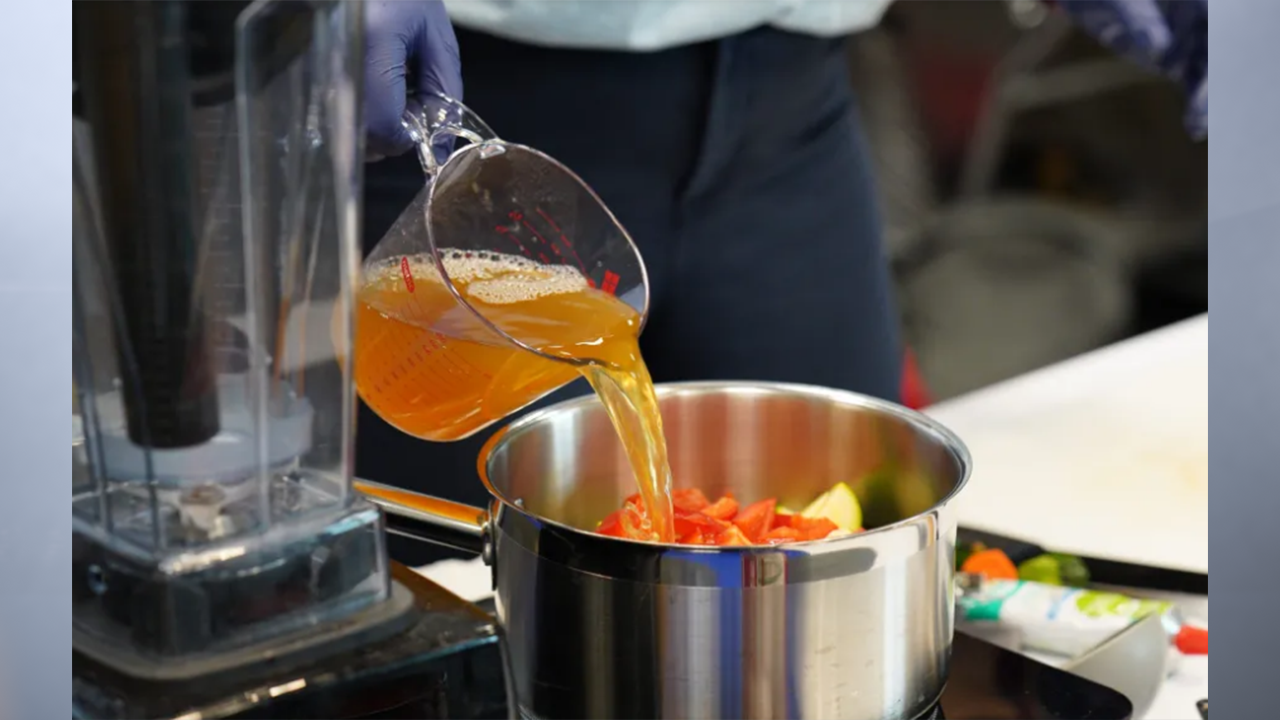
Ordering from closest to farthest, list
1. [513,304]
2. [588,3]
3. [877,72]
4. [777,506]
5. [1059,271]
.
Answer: [513,304] < [777,506] < [588,3] < [877,72] < [1059,271]

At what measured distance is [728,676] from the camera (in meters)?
0.72

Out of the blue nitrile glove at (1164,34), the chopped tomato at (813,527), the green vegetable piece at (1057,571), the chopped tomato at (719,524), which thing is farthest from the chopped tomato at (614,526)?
the blue nitrile glove at (1164,34)

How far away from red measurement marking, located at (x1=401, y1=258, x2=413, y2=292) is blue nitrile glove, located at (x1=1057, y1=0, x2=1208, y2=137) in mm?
826

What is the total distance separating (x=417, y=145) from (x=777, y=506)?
0.36 meters

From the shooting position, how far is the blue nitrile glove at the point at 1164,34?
1.37 m

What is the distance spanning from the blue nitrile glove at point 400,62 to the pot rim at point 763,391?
199 mm

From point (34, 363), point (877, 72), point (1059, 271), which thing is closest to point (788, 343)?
point (34, 363)

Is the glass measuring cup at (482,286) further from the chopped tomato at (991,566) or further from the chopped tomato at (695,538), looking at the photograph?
the chopped tomato at (991,566)

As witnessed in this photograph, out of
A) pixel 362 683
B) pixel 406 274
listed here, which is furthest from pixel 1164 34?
pixel 362 683

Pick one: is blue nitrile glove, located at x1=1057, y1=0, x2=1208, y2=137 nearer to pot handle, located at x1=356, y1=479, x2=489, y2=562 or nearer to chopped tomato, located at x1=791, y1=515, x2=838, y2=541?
chopped tomato, located at x1=791, y1=515, x2=838, y2=541

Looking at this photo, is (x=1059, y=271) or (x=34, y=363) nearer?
(x=34, y=363)

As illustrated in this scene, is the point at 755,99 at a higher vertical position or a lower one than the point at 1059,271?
higher

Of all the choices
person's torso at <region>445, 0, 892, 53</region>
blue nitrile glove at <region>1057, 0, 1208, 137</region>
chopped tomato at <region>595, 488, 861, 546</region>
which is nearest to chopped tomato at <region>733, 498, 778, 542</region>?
chopped tomato at <region>595, 488, 861, 546</region>

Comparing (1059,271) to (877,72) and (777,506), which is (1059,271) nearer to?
(877,72)
